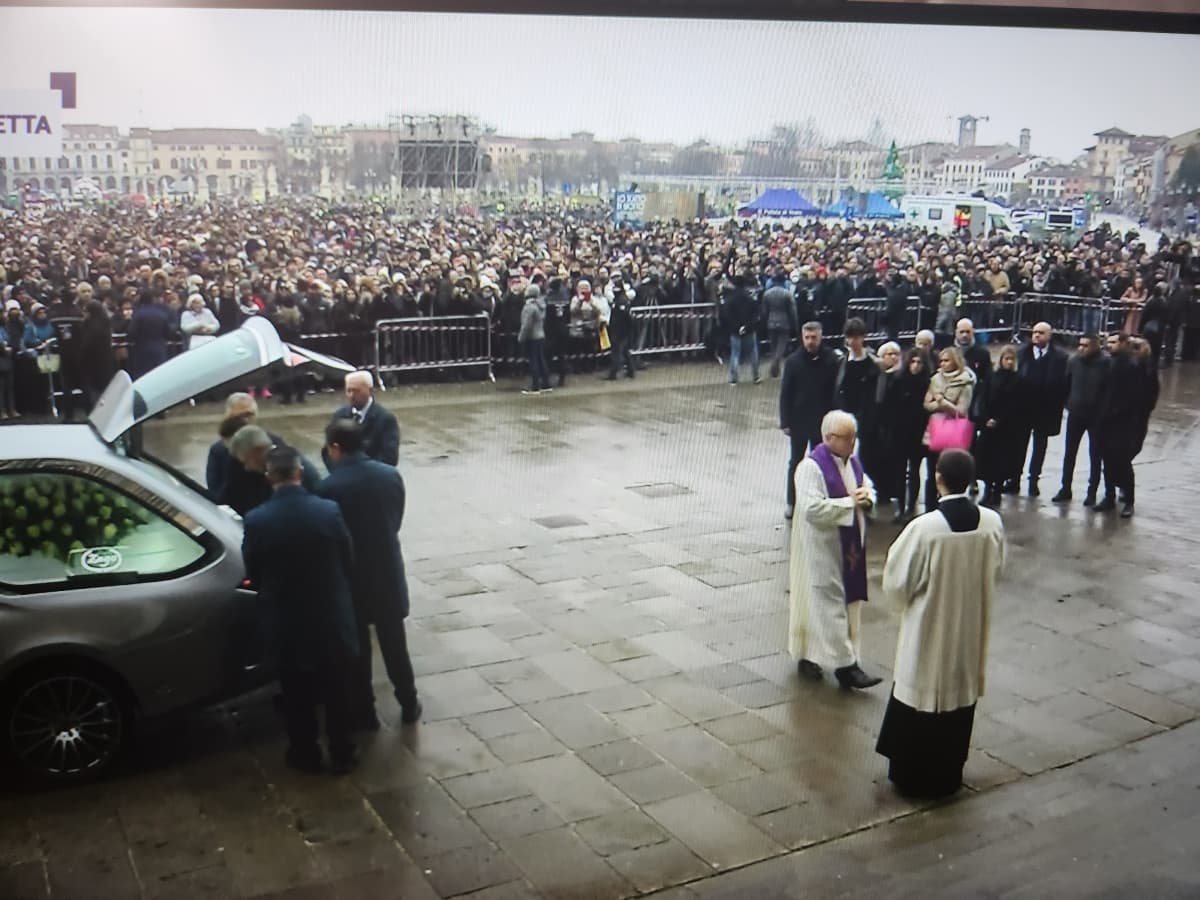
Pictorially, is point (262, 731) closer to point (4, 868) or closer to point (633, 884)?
point (4, 868)

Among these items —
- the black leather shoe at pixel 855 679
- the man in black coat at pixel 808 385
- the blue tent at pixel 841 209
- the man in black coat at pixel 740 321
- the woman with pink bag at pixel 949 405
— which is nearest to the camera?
the black leather shoe at pixel 855 679

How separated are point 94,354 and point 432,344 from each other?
4.03 metres

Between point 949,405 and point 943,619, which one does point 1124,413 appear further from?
point 943,619

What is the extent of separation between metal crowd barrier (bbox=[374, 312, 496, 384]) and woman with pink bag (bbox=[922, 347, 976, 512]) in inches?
264

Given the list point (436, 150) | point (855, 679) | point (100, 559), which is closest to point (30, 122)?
point (436, 150)

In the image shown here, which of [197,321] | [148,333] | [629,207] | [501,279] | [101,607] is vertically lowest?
[101,607]

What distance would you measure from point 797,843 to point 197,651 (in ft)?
8.18

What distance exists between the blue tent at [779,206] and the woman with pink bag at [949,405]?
199 centimetres

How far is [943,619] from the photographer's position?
445 centimetres

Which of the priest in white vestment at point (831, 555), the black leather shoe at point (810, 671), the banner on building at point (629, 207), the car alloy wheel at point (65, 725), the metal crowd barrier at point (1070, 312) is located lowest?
the black leather shoe at point (810, 671)

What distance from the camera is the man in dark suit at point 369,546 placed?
4875 mm

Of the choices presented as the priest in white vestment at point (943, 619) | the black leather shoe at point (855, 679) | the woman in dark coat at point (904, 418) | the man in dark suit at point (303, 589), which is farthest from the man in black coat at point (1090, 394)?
the man in dark suit at point (303, 589)

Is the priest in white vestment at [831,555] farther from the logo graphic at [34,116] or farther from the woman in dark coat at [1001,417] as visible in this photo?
the logo graphic at [34,116]

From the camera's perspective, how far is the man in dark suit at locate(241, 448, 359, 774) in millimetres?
4422
